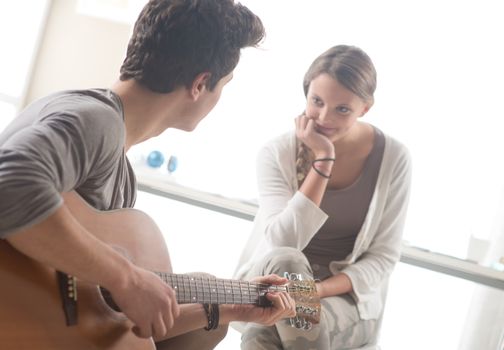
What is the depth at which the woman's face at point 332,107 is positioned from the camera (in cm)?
197

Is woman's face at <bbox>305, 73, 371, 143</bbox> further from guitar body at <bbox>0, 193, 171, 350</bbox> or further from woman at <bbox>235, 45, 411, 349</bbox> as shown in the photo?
guitar body at <bbox>0, 193, 171, 350</bbox>

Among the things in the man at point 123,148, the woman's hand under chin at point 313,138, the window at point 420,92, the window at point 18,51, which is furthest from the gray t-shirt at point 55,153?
the window at point 18,51

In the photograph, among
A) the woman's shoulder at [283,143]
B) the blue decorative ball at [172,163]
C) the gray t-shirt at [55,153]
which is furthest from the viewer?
the blue decorative ball at [172,163]

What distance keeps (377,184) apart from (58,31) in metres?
1.95

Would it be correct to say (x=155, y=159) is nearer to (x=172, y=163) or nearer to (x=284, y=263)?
(x=172, y=163)

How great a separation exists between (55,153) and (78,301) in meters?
0.30

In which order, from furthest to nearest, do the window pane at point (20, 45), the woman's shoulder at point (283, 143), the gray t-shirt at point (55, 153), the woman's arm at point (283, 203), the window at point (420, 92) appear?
the window pane at point (20, 45)
the window at point (420, 92)
the woman's shoulder at point (283, 143)
the woman's arm at point (283, 203)
the gray t-shirt at point (55, 153)

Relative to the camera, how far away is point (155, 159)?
2.86 metres

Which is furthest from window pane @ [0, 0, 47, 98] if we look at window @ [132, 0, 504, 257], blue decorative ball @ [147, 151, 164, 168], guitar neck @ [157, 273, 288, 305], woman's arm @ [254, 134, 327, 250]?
guitar neck @ [157, 273, 288, 305]

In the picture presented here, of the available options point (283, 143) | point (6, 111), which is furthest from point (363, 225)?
point (6, 111)

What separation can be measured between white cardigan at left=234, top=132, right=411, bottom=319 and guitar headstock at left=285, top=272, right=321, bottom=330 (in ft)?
1.27

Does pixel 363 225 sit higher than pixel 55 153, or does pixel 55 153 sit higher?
pixel 55 153

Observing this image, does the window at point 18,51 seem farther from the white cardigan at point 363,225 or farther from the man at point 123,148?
the man at point 123,148

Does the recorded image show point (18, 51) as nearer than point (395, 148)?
No
